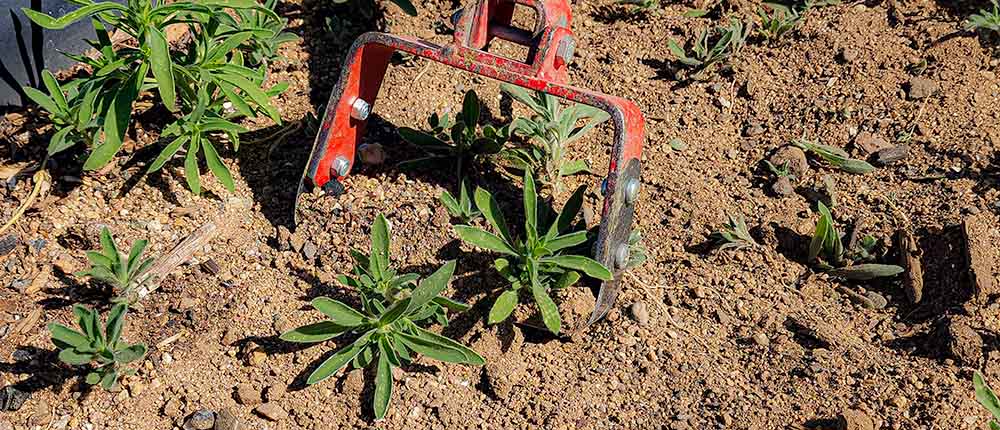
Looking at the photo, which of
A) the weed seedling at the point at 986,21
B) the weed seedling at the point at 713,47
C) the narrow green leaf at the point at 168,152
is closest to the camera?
the narrow green leaf at the point at 168,152

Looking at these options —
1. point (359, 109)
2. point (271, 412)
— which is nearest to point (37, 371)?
point (271, 412)

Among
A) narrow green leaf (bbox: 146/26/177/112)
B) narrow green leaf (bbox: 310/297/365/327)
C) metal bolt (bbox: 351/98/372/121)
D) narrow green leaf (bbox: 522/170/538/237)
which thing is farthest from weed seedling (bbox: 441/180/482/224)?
narrow green leaf (bbox: 146/26/177/112)

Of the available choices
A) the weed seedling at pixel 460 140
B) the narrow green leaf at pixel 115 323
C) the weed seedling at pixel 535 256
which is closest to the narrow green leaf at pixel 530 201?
the weed seedling at pixel 535 256

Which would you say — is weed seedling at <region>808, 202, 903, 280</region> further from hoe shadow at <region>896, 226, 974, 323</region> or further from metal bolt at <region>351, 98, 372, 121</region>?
metal bolt at <region>351, 98, 372, 121</region>

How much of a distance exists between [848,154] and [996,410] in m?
1.08

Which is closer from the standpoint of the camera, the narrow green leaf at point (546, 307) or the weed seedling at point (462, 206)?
the narrow green leaf at point (546, 307)

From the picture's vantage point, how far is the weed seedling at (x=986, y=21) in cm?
314

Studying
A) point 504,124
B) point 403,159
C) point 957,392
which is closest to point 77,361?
point 403,159

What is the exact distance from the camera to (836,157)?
3000mm

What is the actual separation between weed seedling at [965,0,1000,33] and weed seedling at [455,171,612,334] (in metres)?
1.55

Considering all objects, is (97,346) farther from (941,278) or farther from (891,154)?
(891,154)

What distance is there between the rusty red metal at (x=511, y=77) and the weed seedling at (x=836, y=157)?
2.42 ft

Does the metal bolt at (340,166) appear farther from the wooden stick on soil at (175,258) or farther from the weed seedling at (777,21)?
the weed seedling at (777,21)

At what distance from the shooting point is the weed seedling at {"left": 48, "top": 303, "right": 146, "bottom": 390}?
235 centimetres
